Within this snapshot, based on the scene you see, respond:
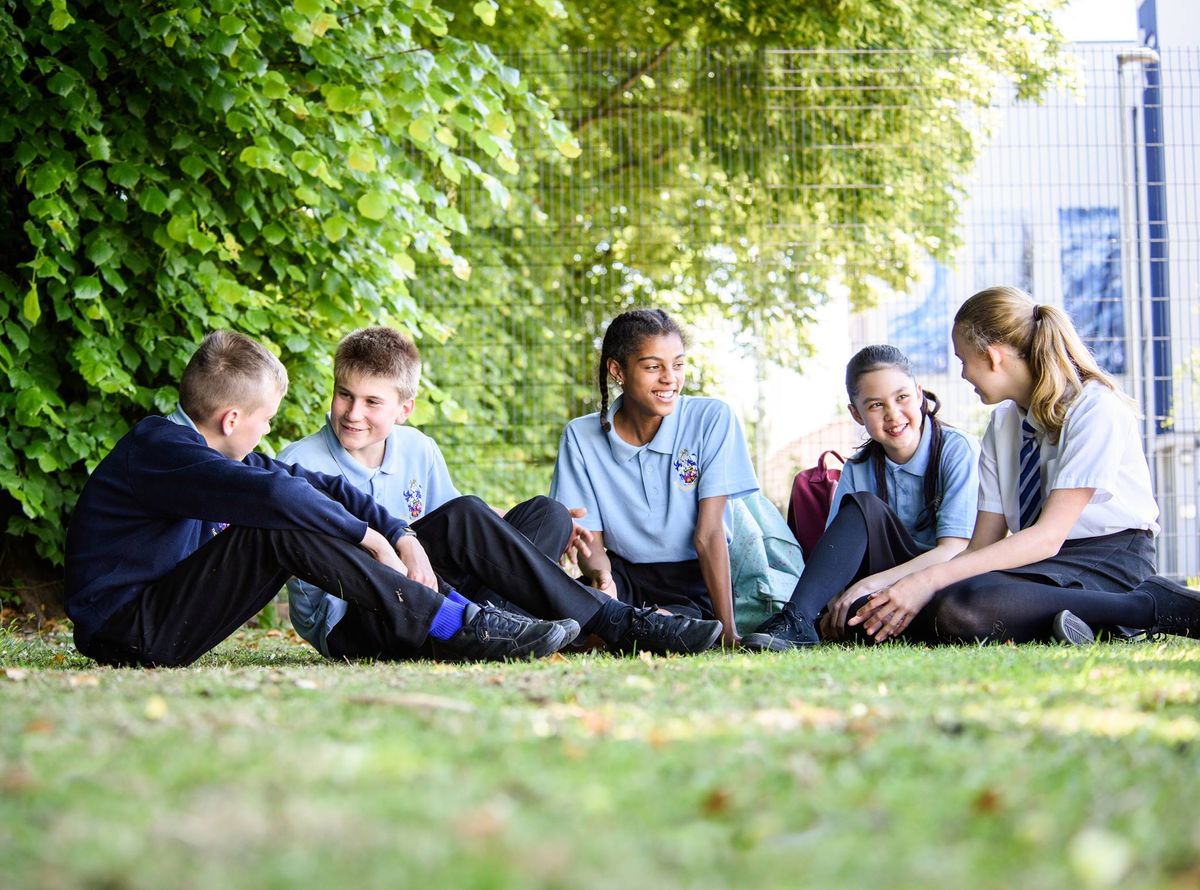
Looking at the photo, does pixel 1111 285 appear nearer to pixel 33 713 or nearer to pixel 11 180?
pixel 11 180

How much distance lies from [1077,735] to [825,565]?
7.55 feet

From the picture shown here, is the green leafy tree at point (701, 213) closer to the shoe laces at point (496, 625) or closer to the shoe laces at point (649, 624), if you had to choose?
the shoe laces at point (649, 624)

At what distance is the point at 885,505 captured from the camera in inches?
173

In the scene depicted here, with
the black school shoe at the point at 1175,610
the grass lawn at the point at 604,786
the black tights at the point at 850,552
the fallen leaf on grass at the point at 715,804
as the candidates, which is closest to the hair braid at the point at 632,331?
the black tights at the point at 850,552

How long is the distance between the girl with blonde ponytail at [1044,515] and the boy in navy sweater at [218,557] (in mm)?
1295

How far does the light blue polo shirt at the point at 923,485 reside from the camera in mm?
4520

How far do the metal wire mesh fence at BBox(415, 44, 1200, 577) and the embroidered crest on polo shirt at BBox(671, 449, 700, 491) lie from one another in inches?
118

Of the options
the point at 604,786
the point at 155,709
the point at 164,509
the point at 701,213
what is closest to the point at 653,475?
the point at 164,509

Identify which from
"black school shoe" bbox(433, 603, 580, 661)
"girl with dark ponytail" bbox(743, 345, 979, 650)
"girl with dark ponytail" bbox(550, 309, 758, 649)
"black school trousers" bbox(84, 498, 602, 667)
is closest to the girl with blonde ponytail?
"girl with dark ponytail" bbox(743, 345, 979, 650)

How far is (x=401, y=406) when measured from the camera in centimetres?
425

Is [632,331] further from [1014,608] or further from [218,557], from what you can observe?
[218,557]

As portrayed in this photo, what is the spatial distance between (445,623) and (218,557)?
0.64m

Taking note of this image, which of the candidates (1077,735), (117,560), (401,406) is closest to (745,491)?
(401,406)

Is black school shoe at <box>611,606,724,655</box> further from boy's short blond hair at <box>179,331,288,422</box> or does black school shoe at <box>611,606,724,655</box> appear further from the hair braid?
boy's short blond hair at <box>179,331,288,422</box>
